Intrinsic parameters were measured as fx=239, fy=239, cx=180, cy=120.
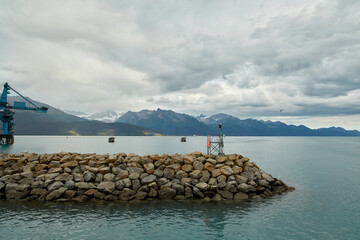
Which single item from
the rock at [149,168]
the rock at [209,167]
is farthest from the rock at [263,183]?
the rock at [149,168]

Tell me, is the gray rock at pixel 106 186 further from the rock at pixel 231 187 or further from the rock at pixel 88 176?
the rock at pixel 231 187

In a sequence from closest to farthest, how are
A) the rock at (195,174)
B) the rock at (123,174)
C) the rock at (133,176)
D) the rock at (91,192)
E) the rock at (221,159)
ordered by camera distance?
the rock at (91,192) < the rock at (133,176) < the rock at (123,174) < the rock at (195,174) < the rock at (221,159)

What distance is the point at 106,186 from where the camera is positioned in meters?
25.6

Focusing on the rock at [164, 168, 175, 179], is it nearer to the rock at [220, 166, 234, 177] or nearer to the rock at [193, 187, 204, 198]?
the rock at [193, 187, 204, 198]

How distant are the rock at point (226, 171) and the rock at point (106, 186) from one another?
1251cm

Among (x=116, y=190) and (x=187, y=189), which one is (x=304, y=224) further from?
(x=116, y=190)

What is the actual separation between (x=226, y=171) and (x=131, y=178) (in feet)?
36.1

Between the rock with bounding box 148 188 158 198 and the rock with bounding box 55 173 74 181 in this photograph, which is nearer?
the rock with bounding box 148 188 158 198

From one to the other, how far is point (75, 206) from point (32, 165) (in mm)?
10349

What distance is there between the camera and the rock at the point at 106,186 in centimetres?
2532

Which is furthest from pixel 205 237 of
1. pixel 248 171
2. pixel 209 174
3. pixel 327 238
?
pixel 248 171

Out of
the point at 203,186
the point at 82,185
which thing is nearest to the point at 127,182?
the point at 82,185

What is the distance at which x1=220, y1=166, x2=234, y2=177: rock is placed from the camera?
2791 cm

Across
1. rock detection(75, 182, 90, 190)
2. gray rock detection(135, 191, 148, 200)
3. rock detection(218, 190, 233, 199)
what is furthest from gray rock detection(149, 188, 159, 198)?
rock detection(218, 190, 233, 199)
